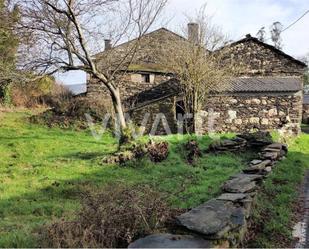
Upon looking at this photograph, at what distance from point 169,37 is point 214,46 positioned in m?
2.46

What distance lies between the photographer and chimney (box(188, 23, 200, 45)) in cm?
2117

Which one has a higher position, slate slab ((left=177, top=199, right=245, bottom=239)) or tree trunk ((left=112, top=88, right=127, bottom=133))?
tree trunk ((left=112, top=88, right=127, bottom=133))

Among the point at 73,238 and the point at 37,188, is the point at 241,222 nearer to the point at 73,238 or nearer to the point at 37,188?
the point at 73,238

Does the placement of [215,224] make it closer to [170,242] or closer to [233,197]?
[170,242]

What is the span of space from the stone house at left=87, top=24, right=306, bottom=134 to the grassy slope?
7.53m

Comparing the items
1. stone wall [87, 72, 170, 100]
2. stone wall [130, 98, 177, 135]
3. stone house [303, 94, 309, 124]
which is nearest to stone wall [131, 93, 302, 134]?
stone wall [130, 98, 177, 135]

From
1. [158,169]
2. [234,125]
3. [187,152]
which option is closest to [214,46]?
[234,125]

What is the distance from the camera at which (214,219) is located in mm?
4820

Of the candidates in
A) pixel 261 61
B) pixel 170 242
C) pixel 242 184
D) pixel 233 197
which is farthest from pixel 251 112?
pixel 170 242

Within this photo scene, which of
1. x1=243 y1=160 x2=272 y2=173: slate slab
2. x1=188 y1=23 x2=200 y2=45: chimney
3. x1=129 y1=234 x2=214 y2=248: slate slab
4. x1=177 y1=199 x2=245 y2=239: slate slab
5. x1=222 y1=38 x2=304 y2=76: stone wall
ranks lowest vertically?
x1=129 y1=234 x2=214 y2=248: slate slab

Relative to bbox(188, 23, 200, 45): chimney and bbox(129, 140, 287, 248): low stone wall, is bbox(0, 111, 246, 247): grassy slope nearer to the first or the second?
bbox(129, 140, 287, 248): low stone wall

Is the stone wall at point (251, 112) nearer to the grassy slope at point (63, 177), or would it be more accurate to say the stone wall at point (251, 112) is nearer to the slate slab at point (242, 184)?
the grassy slope at point (63, 177)

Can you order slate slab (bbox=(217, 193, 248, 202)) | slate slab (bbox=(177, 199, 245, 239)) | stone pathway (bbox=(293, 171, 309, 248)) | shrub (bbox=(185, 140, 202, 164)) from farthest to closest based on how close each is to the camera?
shrub (bbox=(185, 140, 202, 164))
slate slab (bbox=(217, 193, 248, 202))
stone pathway (bbox=(293, 171, 309, 248))
slate slab (bbox=(177, 199, 245, 239))


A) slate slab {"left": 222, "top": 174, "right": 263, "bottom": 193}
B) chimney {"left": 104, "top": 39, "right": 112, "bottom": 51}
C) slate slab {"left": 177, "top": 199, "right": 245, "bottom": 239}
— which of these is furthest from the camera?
chimney {"left": 104, "top": 39, "right": 112, "bottom": 51}
